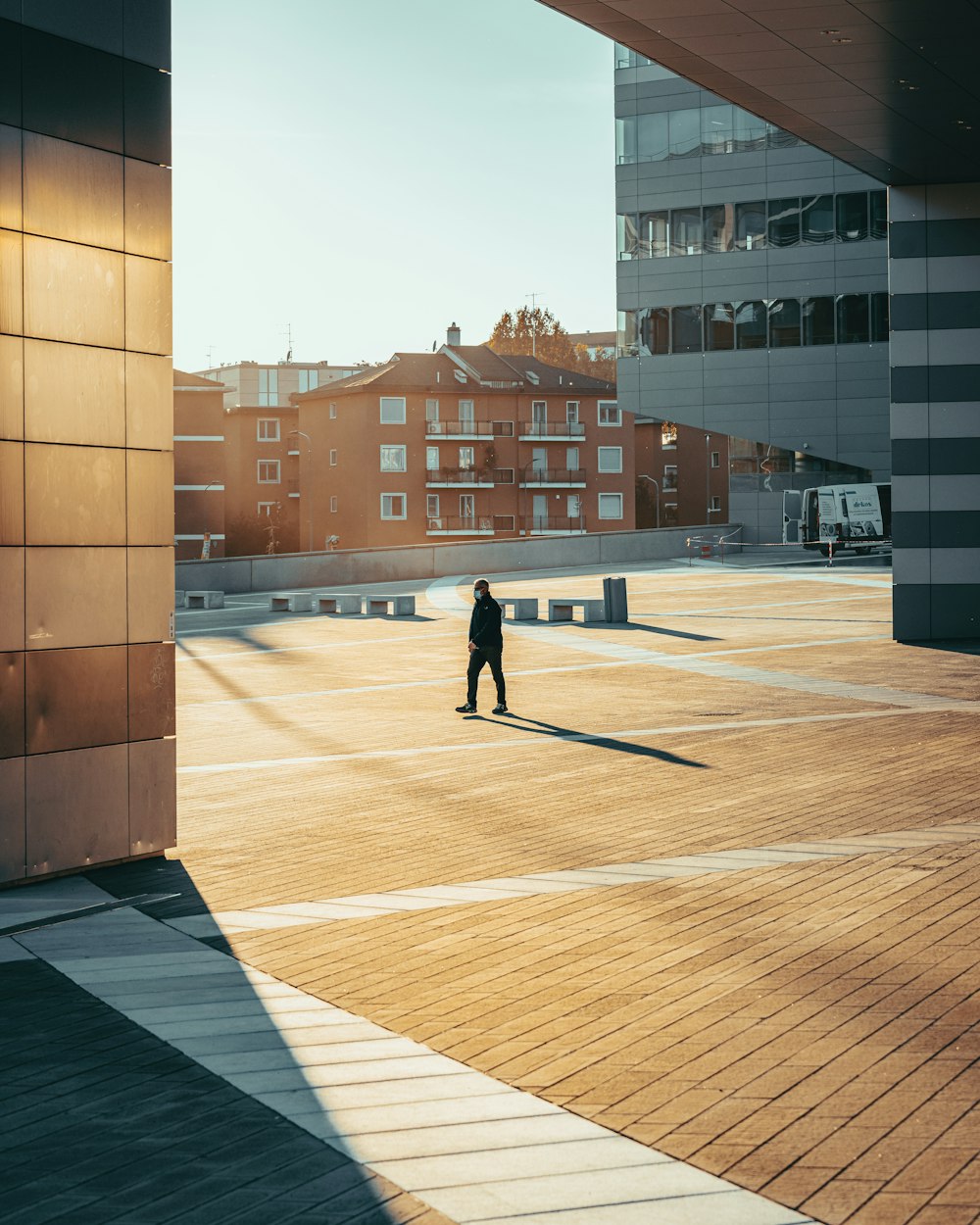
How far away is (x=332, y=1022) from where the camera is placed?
21.8ft

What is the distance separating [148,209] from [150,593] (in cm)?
277

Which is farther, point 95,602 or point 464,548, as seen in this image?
point 464,548

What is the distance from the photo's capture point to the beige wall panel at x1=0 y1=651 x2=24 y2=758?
31.9 ft

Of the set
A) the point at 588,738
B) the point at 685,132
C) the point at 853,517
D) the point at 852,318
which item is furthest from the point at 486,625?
the point at 685,132

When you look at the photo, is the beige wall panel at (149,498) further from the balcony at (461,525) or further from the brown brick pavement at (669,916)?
the balcony at (461,525)

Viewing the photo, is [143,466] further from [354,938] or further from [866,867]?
[866,867]

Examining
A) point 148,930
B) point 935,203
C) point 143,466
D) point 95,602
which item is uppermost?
point 935,203

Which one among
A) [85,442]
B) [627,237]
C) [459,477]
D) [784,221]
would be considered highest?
[784,221]

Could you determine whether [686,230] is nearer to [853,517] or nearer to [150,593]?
[853,517]

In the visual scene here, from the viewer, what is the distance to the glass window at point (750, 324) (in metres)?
63.7

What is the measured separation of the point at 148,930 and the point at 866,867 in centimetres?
447

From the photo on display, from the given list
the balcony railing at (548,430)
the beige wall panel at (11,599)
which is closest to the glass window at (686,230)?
the balcony railing at (548,430)

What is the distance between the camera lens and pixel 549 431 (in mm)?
96375

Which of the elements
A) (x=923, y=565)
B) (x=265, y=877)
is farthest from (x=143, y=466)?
(x=923, y=565)
